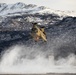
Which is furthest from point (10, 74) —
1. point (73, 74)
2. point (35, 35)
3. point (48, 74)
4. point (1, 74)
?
point (35, 35)

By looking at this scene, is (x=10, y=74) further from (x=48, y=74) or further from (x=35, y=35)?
(x=35, y=35)

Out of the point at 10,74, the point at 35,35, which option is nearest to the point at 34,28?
the point at 35,35

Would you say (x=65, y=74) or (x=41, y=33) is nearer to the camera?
(x=65, y=74)

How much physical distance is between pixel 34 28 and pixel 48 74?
21.3 meters

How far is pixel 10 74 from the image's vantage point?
266 ft

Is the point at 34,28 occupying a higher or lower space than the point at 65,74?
higher

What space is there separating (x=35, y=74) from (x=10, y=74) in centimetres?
566

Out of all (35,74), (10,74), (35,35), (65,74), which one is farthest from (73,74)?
(35,35)

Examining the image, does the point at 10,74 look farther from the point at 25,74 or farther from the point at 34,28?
the point at 34,28

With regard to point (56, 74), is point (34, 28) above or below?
above

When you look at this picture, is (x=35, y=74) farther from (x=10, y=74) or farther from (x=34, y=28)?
(x=34, y=28)

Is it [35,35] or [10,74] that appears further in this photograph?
[35,35]

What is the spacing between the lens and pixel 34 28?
98.7m

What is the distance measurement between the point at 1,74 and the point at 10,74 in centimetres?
192
